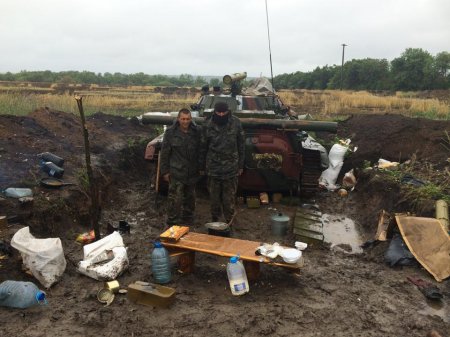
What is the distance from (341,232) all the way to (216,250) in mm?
2895

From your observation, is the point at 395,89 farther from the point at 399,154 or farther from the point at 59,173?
the point at 59,173

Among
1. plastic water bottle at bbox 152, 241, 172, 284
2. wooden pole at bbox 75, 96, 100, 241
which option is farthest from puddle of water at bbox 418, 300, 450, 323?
wooden pole at bbox 75, 96, 100, 241

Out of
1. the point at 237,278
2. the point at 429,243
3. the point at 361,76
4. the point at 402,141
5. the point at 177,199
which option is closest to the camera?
the point at 237,278

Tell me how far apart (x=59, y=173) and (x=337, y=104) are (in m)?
19.6

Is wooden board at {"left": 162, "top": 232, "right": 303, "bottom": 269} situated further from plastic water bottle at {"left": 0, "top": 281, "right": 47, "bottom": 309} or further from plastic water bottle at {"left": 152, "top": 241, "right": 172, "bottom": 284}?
plastic water bottle at {"left": 0, "top": 281, "right": 47, "bottom": 309}

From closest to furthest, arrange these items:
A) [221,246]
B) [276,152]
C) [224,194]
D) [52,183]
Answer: [221,246] < [224,194] < [52,183] < [276,152]

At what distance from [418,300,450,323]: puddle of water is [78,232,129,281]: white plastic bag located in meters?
3.13

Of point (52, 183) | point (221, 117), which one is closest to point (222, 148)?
point (221, 117)

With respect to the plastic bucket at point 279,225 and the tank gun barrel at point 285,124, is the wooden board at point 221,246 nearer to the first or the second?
the plastic bucket at point 279,225

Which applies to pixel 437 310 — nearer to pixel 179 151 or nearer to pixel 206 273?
pixel 206 273

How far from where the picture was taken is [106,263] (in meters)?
4.46

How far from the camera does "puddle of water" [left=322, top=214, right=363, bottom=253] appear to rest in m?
6.13

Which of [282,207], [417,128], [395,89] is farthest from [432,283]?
[395,89]

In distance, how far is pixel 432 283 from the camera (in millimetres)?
4516
